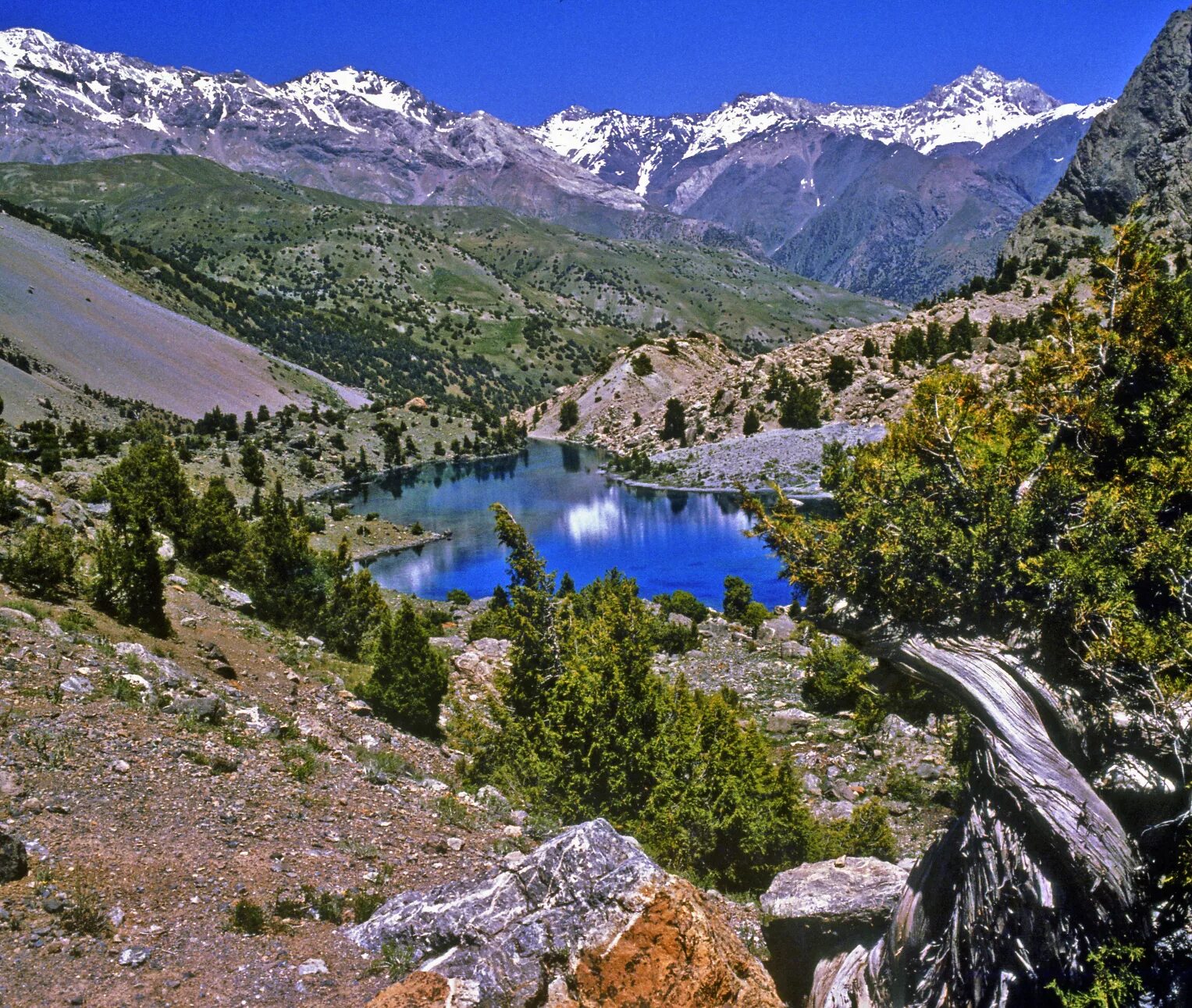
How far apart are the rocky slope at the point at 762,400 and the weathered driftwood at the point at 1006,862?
38409mm

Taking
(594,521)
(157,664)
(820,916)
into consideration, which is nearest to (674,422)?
(594,521)

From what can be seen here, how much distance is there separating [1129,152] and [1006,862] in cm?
9102

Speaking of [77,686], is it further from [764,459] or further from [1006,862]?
[764,459]

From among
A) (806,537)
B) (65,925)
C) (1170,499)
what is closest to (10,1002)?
(65,925)

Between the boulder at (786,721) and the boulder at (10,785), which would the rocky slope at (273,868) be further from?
the boulder at (786,721)

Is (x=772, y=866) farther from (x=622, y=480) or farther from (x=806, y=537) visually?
(x=622, y=480)

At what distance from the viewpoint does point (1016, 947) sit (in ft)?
23.2

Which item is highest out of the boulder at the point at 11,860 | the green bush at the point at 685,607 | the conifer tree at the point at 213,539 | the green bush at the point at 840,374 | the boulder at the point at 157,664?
the green bush at the point at 840,374

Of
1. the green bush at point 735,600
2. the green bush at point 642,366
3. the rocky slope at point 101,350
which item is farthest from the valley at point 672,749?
the green bush at point 642,366

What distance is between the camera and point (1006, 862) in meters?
7.24

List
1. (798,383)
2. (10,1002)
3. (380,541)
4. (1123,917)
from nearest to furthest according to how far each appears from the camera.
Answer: (10,1002) → (1123,917) → (380,541) → (798,383)

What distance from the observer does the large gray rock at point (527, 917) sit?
7.11 metres

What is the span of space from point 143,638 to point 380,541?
126ft

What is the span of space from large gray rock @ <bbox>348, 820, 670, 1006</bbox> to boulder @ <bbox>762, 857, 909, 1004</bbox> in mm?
3202
